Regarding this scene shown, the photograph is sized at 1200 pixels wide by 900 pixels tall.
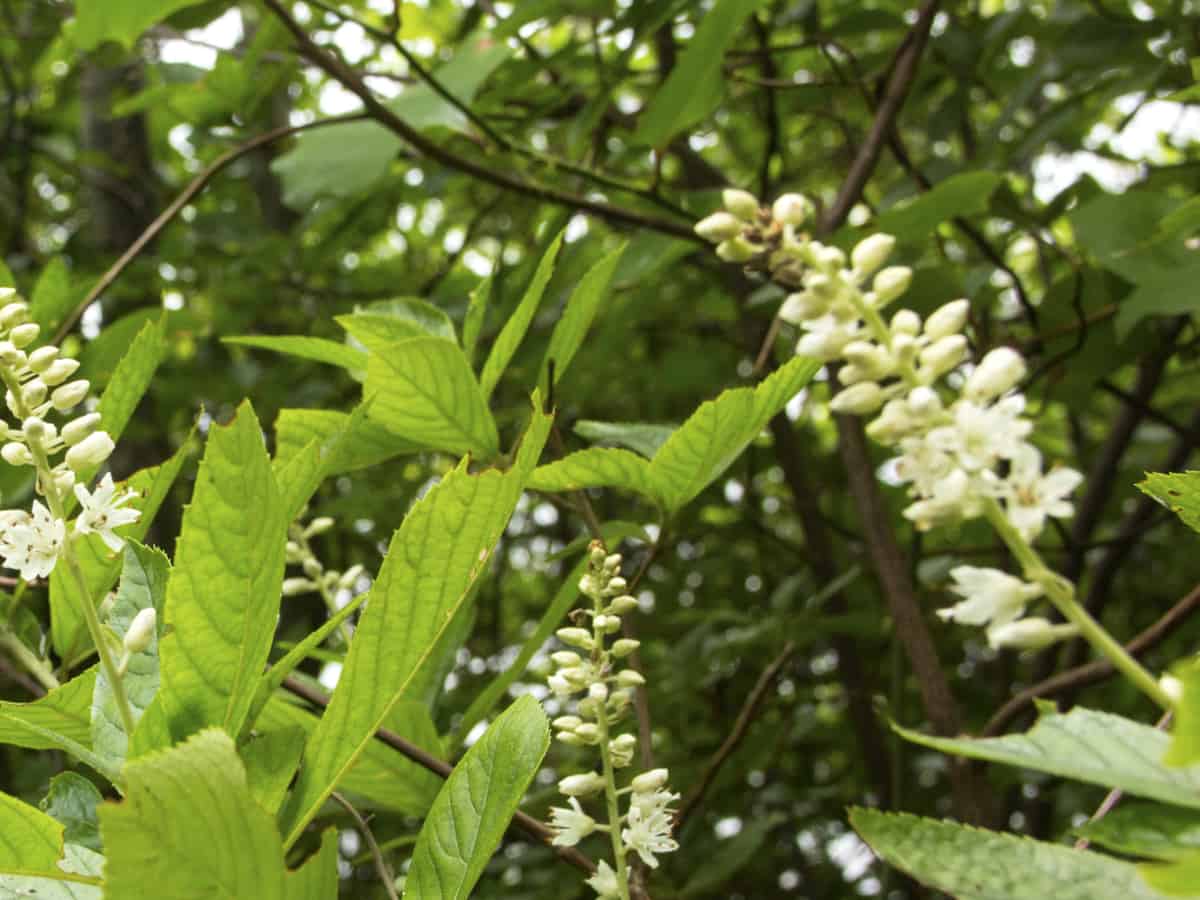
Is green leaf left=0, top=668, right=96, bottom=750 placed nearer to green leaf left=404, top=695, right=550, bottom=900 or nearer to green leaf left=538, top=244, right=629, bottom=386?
green leaf left=404, top=695, right=550, bottom=900

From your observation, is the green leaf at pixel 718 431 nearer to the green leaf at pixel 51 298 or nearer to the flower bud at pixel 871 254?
the flower bud at pixel 871 254

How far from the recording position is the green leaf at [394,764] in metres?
1.30

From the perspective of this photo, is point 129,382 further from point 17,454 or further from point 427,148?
point 427,148

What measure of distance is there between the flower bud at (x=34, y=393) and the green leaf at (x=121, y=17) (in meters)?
0.97

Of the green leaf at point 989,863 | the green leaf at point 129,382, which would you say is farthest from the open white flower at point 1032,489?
the green leaf at point 129,382

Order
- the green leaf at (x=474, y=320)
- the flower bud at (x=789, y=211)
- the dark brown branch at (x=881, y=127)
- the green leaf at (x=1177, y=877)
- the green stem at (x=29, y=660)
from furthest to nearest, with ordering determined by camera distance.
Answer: the dark brown branch at (x=881, y=127) < the green leaf at (x=474, y=320) < the green stem at (x=29, y=660) < the flower bud at (x=789, y=211) < the green leaf at (x=1177, y=877)

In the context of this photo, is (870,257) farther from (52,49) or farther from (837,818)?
(52,49)

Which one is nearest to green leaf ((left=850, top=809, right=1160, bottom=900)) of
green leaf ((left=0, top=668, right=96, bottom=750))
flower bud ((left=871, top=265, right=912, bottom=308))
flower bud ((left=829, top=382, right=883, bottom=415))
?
flower bud ((left=829, top=382, right=883, bottom=415))

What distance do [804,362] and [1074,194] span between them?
1.54 meters

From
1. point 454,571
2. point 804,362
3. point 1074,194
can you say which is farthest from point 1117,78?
point 454,571

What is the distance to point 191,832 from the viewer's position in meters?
0.80

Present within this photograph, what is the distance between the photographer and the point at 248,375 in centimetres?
359

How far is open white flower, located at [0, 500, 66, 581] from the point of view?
1.13 m

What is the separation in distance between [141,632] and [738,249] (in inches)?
24.6
